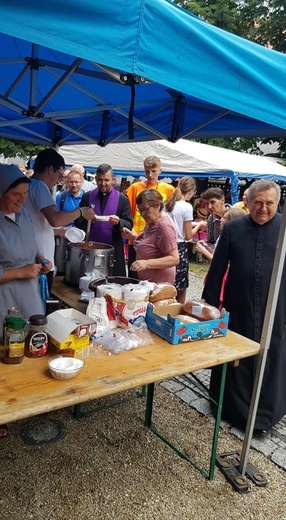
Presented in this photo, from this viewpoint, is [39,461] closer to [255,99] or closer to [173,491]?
[173,491]

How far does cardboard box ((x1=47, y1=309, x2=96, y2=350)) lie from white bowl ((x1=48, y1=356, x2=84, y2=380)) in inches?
2.7

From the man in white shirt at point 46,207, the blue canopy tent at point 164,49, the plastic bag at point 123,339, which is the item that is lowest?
the plastic bag at point 123,339

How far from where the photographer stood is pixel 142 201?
3006 millimetres

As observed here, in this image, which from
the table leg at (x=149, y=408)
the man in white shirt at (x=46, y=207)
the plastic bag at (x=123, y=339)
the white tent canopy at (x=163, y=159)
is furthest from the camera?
the white tent canopy at (x=163, y=159)

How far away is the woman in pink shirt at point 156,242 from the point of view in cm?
297

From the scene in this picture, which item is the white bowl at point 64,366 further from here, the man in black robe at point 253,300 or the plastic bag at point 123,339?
the man in black robe at point 253,300

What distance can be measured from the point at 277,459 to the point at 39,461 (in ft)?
5.26

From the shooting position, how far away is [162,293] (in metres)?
2.36

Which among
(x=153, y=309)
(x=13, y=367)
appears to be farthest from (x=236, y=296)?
(x=13, y=367)

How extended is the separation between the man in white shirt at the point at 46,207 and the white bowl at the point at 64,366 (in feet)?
3.80

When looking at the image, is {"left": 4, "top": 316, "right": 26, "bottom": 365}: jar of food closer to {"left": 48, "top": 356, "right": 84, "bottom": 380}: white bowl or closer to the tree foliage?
{"left": 48, "top": 356, "right": 84, "bottom": 380}: white bowl

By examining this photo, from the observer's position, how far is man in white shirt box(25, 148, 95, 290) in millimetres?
2545

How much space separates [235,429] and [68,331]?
73.6 inches

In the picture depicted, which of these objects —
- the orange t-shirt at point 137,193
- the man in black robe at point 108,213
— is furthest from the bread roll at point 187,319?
the orange t-shirt at point 137,193
